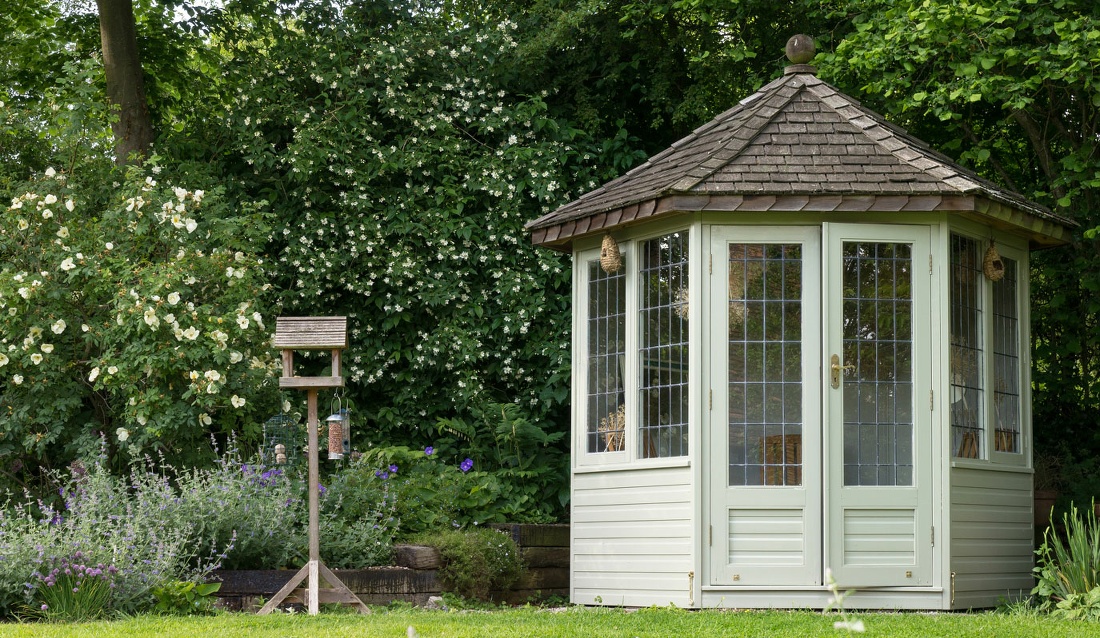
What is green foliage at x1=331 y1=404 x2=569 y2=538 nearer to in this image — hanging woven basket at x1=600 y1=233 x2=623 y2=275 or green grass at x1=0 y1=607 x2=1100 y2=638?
green grass at x1=0 y1=607 x2=1100 y2=638

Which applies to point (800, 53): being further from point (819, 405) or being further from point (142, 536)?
point (142, 536)

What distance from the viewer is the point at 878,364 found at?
730 centimetres

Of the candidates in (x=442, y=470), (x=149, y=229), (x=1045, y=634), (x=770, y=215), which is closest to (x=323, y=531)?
(x=442, y=470)

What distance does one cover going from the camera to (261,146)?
10500 mm

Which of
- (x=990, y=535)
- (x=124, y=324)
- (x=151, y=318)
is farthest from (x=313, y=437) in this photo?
(x=990, y=535)

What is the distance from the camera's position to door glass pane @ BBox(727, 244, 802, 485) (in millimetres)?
7258

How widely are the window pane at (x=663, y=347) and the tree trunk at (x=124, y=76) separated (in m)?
5.32

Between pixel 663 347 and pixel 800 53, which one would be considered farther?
pixel 800 53

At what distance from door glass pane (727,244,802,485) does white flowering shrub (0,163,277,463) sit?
3.37m

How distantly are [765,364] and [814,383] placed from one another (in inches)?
12.7

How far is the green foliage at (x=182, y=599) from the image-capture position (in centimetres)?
664

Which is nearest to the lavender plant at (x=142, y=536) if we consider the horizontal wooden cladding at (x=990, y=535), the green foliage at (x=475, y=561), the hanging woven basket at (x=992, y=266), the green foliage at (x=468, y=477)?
the green foliage at (x=468, y=477)

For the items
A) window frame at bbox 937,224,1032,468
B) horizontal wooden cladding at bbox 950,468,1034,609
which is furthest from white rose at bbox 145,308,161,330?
horizontal wooden cladding at bbox 950,468,1034,609

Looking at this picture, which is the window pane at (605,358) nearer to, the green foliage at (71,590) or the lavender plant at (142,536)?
the lavender plant at (142,536)
